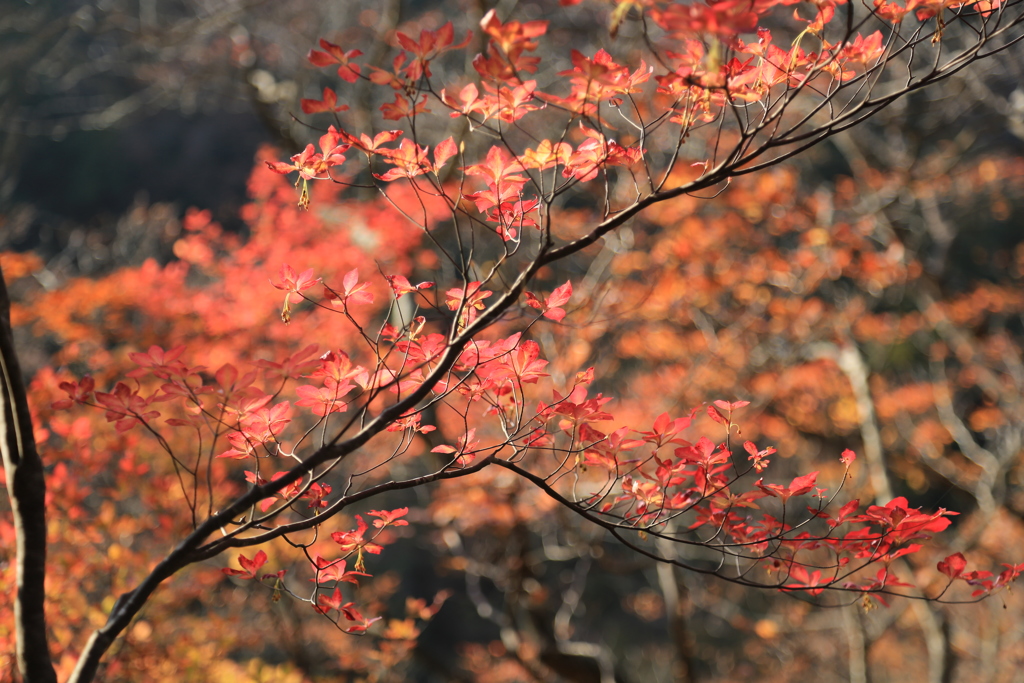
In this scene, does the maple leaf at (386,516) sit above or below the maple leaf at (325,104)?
below

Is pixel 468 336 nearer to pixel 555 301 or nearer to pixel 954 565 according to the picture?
pixel 555 301

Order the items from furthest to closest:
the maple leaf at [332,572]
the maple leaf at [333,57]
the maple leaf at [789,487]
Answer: the maple leaf at [332,572] → the maple leaf at [789,487] → the maple leaf at [333,57]

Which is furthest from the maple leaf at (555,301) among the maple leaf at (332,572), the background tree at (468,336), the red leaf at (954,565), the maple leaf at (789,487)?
the red leaf at (954,565)

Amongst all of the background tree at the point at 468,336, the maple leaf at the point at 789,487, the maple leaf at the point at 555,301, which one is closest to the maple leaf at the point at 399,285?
the background tree at the point at 468,336

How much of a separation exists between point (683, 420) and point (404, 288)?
2.13ft

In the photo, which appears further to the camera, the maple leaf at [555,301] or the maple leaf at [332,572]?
the maple leaf at [332,572]

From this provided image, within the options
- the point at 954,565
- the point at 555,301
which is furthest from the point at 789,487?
the point at 555,301

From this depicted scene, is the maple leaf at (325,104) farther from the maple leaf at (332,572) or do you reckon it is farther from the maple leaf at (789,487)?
the maple leaf at (789,487)

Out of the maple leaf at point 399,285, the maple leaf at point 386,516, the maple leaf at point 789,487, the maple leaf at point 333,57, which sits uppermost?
the maple leaf at point 333,57

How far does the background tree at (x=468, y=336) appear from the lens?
1.20 m

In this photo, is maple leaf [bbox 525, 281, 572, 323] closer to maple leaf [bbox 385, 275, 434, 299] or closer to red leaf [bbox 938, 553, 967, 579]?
maple leaf [bbox 385, 275, 434, 299]

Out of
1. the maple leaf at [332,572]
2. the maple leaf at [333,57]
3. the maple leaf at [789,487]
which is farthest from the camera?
the maple leaf at [332,572]

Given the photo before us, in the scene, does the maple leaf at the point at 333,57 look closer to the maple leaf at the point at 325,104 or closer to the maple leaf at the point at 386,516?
the maple leaf at the point at 325,104

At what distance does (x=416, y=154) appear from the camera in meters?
1.34
